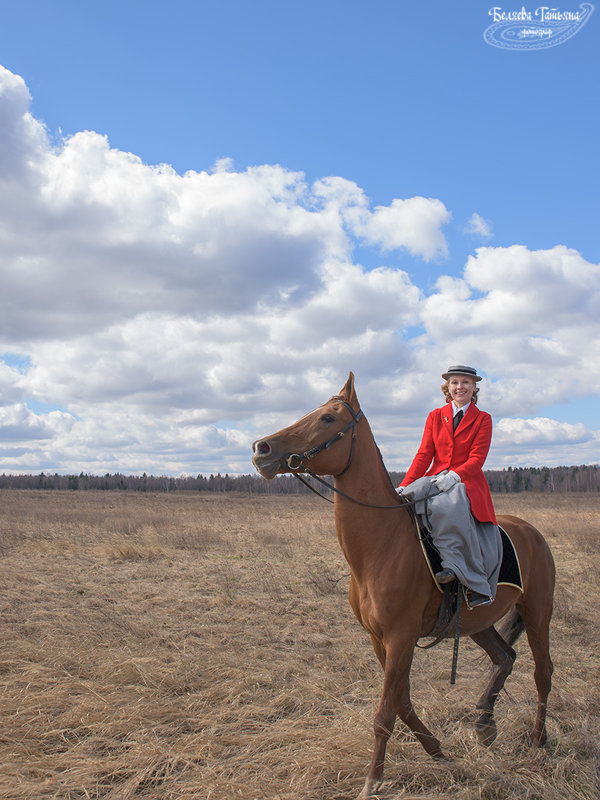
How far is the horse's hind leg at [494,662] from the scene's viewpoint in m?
5.01

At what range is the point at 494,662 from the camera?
5602mm

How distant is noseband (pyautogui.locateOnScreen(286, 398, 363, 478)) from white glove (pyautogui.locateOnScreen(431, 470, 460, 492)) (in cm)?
85

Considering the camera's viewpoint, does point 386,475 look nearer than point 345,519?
No

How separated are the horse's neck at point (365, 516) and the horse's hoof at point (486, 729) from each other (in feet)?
6.59

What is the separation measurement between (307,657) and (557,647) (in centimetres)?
359

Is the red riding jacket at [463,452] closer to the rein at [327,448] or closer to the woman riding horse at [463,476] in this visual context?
the woman riding horse at [463,476]

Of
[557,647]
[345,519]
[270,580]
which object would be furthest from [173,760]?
[270,580]

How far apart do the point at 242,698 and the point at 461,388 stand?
12.3ft

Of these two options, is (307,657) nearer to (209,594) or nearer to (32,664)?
(32,664)

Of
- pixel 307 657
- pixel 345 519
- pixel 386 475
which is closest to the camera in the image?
pixel 345 519

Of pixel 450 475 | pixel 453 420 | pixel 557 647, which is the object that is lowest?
pixel 557 647

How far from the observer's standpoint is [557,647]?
26.8 feet

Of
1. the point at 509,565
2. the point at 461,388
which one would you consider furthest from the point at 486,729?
the point at 461,388

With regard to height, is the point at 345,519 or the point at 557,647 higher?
the point at 345,519
